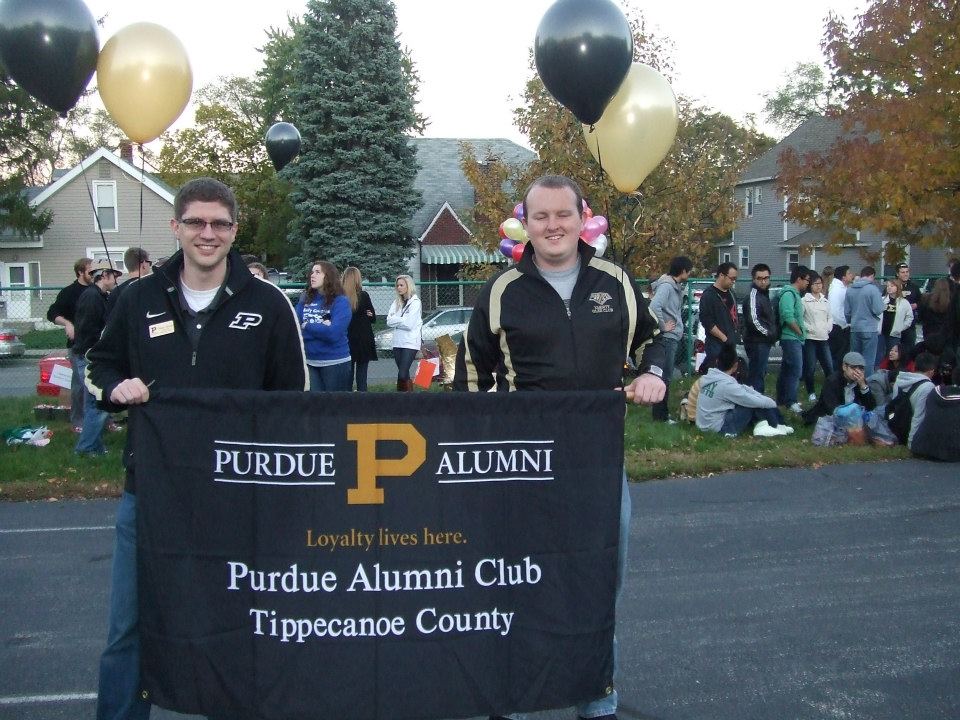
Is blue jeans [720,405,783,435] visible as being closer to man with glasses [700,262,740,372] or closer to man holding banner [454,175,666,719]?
man with glasses [700,262,740,372]

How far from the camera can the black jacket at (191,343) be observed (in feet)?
11.1

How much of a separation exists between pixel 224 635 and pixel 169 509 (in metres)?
0.44

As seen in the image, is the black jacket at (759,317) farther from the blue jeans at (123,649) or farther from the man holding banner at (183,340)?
the blue jeans at (123,649)

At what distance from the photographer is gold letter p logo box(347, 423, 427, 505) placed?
3.03 metres

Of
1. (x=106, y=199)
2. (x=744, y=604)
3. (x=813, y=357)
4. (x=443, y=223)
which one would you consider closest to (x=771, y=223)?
(x=443, y=223)

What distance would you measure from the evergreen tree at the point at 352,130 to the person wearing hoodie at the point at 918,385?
75.0 feet

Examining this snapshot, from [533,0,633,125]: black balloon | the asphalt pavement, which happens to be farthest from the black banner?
[533,0,633,125]: black balloon

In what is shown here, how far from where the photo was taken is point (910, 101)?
14586 millimetres

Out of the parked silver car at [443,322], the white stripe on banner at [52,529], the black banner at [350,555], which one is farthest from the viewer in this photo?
the parked silver car at [443,322]

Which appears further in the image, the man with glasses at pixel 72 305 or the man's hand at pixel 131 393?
the man with glasses at pixel 72 305

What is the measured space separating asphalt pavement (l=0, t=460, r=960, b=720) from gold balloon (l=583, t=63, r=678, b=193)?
A: 2.64 meters

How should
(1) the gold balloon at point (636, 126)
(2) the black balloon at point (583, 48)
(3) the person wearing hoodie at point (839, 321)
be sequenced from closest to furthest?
(2) the black balloon at point (583, 48) → (1) the gold balloon at point (636, 126) → (3) the person wearing hoodie at point (839, 321)

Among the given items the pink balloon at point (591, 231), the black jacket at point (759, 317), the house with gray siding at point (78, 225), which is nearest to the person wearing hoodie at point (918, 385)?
the black jacket at point (759, 317)

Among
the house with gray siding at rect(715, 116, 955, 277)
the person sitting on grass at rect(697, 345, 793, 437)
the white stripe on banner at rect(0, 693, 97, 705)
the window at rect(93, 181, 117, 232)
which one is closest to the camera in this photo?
the white stripe on banner at rect(0, 693, 97, 705)
